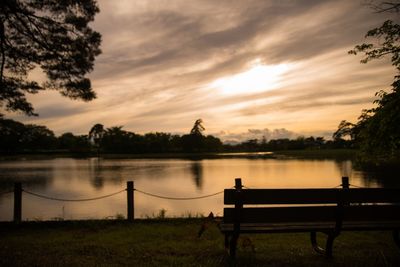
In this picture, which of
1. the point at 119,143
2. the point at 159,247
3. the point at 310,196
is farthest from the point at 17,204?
the point at 119,143

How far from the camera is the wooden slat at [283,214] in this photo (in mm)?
5824

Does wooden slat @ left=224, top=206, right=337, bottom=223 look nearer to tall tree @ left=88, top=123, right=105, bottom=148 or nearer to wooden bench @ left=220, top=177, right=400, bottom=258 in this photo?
wooden bench @ left=220, top=177, right=400, bottom=258

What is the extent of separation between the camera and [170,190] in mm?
25031

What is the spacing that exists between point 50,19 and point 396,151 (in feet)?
39.4

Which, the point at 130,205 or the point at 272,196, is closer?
the point at 272,196

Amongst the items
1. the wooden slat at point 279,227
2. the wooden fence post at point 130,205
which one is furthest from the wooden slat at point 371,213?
the wooden fence post at point 130,205

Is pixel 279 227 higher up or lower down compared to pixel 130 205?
higher up

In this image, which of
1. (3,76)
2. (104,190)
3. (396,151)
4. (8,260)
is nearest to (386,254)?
(396,151)

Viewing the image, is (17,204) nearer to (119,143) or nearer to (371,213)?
(371,213)

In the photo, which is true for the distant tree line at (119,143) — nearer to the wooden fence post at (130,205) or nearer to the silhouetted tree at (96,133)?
the silhouetted tree at (96,133)

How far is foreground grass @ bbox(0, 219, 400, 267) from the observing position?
19.4 ft

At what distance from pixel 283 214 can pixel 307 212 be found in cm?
43

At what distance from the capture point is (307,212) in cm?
600

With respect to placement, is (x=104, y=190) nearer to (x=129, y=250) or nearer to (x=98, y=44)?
(x=98, y=44)
